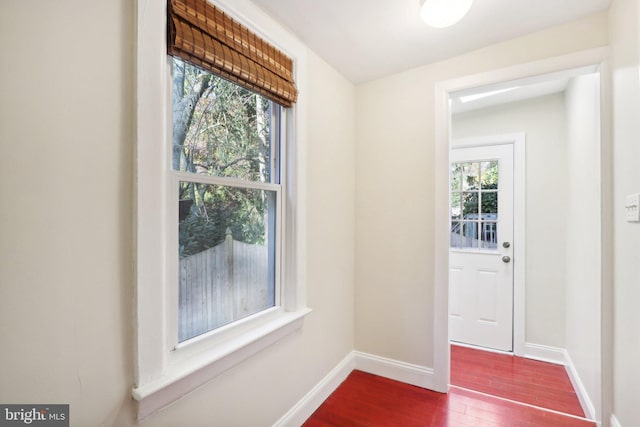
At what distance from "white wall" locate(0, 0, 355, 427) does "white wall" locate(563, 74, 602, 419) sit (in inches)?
87.3

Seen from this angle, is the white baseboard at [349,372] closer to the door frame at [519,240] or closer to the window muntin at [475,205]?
the door frame at [519,240]

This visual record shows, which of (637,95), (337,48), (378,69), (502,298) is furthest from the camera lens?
(502,298)

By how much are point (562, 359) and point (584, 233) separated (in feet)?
4.27

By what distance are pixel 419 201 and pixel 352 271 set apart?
790 millimetres

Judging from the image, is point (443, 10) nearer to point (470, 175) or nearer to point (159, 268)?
point (159, 268)

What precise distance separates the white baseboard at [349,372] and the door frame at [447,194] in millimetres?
121

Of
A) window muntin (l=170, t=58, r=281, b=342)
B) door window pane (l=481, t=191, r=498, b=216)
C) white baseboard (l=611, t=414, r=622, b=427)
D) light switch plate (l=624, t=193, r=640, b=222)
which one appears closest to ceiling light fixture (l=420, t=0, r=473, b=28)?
window muntin (l=170, t=58, r=281, b=342)

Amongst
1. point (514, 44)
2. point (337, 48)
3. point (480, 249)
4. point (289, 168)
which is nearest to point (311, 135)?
point (289, 168)

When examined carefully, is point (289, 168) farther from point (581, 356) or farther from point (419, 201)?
point (581, 356)

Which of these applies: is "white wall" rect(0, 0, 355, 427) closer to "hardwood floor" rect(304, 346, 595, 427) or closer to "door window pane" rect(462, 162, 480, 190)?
"hardwood floor" rect(304, 346, 595, 427)

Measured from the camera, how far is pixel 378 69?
2.25 meters

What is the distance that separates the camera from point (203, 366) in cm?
120

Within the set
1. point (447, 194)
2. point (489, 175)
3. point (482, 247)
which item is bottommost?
point (482, 247)

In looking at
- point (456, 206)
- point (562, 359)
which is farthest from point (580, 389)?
point (456, 206)
